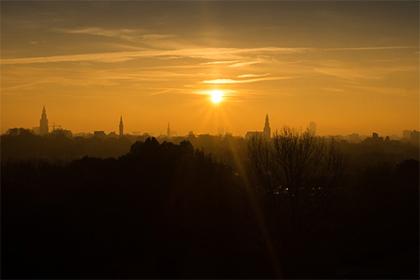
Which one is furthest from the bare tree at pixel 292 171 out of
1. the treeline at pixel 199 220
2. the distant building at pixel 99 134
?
the distant building at pixel 99 134

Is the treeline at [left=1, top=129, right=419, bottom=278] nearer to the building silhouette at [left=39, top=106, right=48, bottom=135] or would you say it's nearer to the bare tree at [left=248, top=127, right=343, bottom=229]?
the bare tree at [left=248, top=127, right=343, bottom=229]

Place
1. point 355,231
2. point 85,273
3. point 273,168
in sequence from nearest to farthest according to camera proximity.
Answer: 1. point 85,273
2. point 355,231
3. point 273,168

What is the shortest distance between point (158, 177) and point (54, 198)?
19.0ft

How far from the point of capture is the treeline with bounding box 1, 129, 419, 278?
2016cm

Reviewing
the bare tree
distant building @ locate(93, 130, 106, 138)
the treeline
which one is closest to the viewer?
the treeline

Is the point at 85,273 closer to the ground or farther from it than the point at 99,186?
closer to the ground

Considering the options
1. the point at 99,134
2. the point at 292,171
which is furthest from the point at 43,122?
the point at 292,171

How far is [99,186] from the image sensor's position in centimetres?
2702

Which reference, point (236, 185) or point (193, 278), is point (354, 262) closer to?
point (193, 278)

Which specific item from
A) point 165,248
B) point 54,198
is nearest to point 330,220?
point 165,248

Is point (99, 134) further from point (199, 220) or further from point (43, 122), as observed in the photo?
point (199, 220)

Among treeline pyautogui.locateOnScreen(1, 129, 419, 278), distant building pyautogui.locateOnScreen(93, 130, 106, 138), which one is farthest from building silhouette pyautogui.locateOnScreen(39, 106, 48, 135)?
treeline pyautogui.locateOnScreen(1, 129, 419, 278)

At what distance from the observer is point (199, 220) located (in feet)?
85.2

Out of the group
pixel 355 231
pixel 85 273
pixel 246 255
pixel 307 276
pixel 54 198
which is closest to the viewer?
pixel 85 273
